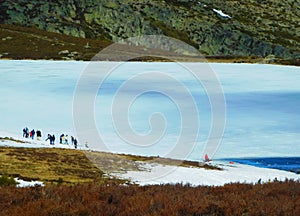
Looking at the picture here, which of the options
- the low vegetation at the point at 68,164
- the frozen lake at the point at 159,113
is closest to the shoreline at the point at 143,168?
the low vegetation at the point at 68,164

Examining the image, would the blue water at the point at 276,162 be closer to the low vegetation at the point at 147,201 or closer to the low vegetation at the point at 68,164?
the low vegetation at the point at 68,164

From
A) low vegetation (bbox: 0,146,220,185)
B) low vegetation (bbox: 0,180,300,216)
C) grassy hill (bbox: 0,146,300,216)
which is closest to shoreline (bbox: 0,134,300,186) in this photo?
low vegetation (bbox: 0,146,220,185)

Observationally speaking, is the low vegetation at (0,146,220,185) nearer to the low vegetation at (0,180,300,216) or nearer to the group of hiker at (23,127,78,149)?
the group of hiker at (23,127,78,149)

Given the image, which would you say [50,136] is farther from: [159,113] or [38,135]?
[159,113]

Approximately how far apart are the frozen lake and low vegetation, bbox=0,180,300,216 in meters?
18.5

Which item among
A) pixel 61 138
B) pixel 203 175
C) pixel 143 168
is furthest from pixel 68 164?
pixel 203 175

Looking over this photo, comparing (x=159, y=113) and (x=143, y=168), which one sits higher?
(x=159, y=113)

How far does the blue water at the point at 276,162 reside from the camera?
2762 centimetres

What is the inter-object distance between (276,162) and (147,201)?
811 inches

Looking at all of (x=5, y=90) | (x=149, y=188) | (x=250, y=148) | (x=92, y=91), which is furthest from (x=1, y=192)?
Result: (x=5, y=90)

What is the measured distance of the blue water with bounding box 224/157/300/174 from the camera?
1087 inches

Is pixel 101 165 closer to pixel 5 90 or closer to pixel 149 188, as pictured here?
pixel 149 188

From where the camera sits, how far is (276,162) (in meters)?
28.9

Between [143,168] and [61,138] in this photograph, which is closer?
[143,168]
